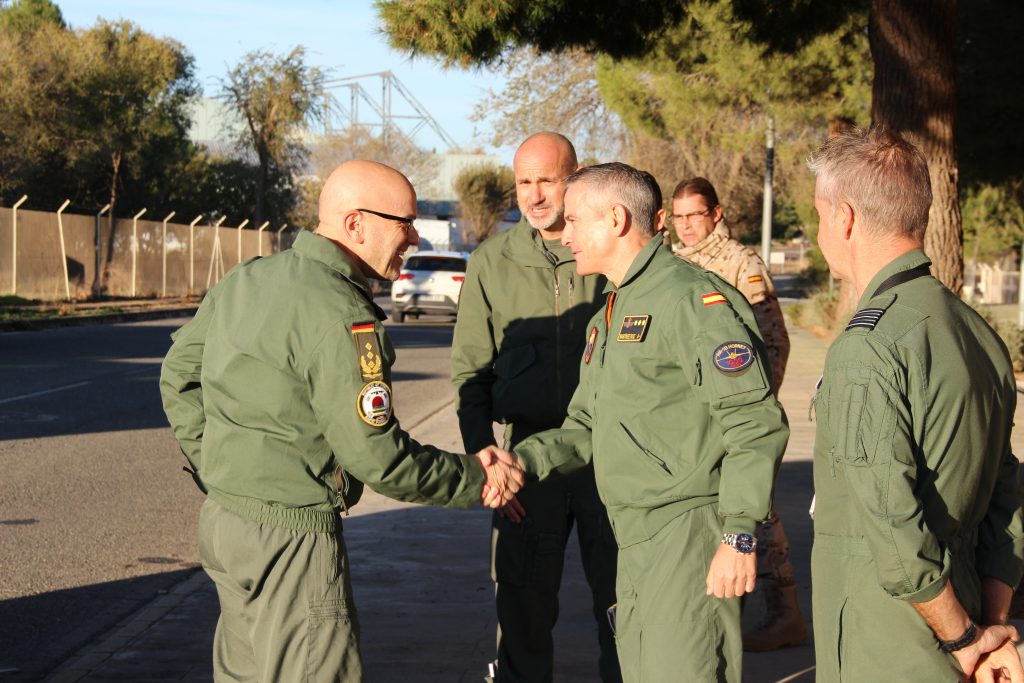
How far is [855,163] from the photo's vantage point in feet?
9.11

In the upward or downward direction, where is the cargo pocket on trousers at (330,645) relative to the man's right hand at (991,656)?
downward

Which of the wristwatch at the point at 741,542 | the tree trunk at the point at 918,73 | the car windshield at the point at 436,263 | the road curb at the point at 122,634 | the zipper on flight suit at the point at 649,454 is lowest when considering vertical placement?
the road curb at the point at 122,634

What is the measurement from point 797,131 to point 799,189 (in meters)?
6.03

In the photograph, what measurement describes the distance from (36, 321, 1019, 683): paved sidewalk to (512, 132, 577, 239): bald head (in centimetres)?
181

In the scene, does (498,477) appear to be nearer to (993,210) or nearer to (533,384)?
(533,384)

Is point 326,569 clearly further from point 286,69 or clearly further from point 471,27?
point 286,69

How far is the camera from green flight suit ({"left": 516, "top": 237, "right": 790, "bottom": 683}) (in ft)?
10.9

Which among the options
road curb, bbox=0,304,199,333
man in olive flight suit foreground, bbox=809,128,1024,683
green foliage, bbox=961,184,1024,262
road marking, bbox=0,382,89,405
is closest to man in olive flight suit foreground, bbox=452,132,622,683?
man in olive flight suit foreground, bbox=809,128,1024,683

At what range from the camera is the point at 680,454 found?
3479 millimetres

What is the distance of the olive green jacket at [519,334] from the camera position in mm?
4703

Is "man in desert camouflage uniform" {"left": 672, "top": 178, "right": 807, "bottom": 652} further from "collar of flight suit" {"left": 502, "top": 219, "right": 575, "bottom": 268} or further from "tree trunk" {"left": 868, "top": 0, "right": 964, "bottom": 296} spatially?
"tree trunk" {"left": 868, "top": 0, "right": 964, "bottom": 296}

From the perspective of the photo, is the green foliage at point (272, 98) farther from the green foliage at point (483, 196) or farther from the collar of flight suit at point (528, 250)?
the collar of flight suit at point (528, 250)

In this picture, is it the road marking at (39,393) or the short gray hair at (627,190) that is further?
the road marking at (39,393)

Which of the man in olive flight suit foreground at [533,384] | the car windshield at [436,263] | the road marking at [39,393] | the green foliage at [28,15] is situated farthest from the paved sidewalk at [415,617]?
the green foliage at [28,15]
